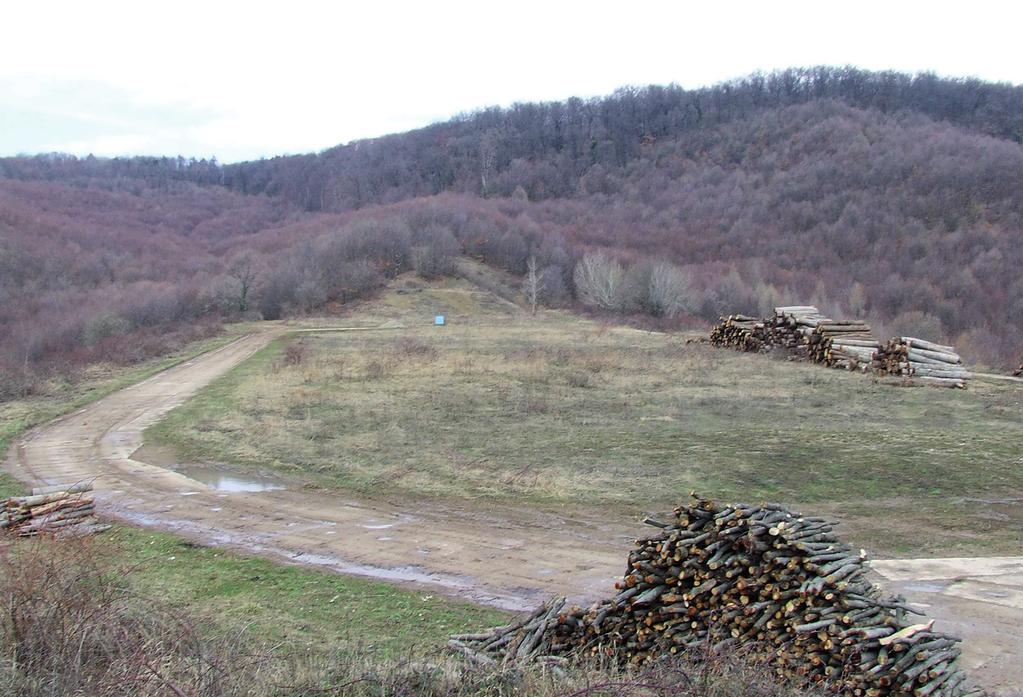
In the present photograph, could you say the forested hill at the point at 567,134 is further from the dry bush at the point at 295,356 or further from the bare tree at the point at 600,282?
the dry bush at the point at 295,356

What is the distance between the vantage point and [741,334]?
3198cm

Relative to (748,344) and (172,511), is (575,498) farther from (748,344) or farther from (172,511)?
(748,344)

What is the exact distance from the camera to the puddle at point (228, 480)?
13344mm

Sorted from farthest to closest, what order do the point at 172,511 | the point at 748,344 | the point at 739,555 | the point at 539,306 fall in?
the point at 539,306 → the point at 748,344 → the point at 172,511 → the point at 739,555

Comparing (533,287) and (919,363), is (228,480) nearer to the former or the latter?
(919,363)

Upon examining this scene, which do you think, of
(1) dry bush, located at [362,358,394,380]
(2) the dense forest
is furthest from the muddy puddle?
(2) the dense forest

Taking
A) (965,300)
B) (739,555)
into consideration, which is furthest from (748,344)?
(965,300)

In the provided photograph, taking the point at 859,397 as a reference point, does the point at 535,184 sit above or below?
above

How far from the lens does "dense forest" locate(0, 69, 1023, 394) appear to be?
6250cm

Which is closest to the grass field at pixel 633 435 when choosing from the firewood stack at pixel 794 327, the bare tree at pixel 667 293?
the firewood stack at pixel 794 327

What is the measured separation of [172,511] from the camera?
39.1 feet

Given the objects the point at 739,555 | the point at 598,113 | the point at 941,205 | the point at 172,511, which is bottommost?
the point at 172,511

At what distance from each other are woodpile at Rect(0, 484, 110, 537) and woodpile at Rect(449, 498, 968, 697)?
5.97 metres

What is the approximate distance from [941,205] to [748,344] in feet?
258
